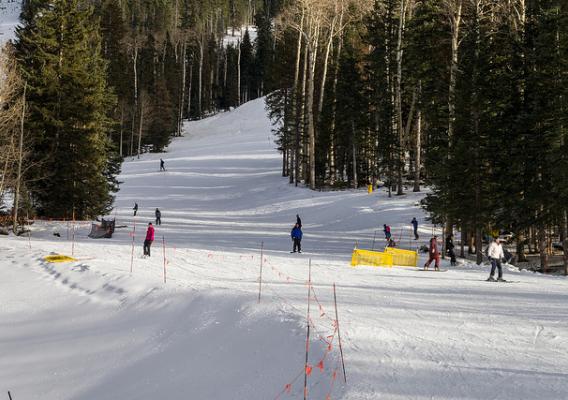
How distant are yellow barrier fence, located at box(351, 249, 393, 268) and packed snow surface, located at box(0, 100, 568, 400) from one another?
0.68 meters

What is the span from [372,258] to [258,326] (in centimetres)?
1107

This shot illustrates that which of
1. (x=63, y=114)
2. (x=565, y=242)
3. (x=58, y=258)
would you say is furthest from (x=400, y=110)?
(x=58, y=258)

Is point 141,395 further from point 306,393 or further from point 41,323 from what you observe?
point 41,323

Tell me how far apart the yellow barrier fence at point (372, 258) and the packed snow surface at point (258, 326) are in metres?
0.68

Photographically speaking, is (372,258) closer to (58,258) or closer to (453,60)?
(453,60)

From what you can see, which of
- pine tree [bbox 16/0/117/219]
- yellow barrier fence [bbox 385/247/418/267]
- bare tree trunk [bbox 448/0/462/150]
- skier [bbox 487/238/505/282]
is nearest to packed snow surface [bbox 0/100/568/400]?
skier [bbox 487/238/505/282]

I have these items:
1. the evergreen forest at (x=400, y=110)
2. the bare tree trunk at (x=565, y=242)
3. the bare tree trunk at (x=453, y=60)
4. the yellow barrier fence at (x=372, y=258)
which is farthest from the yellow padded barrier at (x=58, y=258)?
the bare tree trunk at (x=565, y=242)

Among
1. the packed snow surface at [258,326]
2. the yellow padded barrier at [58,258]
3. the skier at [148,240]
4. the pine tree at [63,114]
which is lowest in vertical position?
the packed snow surface at [258,326]

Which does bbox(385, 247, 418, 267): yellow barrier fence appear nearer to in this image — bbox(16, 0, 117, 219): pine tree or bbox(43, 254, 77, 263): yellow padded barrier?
bbox(43, 254, 77, 263): yellow padded barrier

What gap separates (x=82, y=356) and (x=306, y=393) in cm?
604

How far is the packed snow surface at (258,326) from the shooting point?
7.87 m

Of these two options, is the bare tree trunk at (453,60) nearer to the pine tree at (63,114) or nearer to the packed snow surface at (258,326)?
the packed snow surface at (258,326)

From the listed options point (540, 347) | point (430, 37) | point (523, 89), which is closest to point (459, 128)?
point (523, 89)

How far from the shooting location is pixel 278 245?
25.5m
